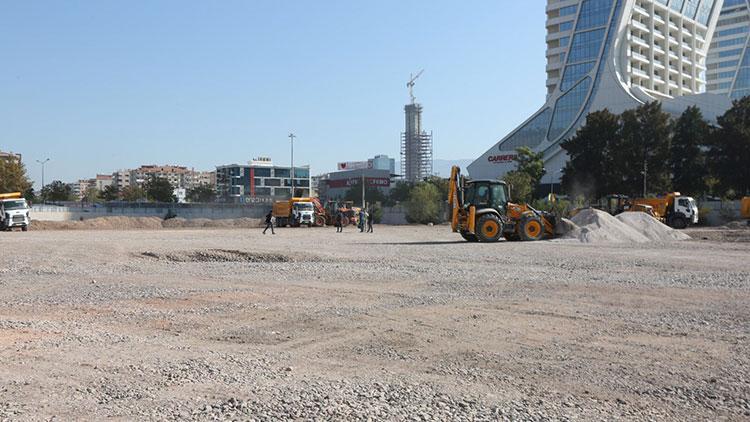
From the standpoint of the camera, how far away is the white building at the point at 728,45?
134000 millimetres

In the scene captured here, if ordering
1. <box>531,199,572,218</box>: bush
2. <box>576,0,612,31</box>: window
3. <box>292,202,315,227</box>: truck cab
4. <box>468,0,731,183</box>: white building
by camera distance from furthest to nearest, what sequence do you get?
<box>576,0,612,31</box>: window
<box>468,0,731,183</box>: white building
<box>292,202,315,227</box>: truck cab
<box>531,199,572,218</box>: bush

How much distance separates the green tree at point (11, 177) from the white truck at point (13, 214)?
24.2m

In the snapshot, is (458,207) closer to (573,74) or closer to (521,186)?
(521,186)

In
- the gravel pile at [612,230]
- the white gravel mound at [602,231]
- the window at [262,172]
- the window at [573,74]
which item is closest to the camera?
the white gravel mound at [602,231]

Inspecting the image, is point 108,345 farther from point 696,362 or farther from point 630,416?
point 696,362

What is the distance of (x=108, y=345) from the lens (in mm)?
7887

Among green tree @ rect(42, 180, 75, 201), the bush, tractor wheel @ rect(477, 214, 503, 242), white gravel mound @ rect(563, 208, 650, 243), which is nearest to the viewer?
tractor wheel @ rect(477, 214, 503, 242)

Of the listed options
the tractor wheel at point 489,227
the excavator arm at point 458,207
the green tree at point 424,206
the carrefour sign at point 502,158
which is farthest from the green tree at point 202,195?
the tractor wheel at point 489,227

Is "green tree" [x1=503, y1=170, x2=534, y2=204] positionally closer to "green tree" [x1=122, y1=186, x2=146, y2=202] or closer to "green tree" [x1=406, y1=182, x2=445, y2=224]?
"green tree" [x1=406, y1=182, x2=445, y2=224]

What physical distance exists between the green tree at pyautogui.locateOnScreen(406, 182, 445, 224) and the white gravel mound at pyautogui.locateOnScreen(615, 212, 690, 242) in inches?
1419

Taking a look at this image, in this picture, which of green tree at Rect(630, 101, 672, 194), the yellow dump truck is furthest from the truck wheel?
the yellow dump truck

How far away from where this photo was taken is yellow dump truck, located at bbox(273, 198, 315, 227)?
188 feet

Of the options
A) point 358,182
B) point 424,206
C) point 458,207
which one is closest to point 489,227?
point 458,207

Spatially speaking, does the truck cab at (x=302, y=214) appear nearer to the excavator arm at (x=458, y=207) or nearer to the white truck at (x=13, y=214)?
the white truck at (x=13, y=214)
